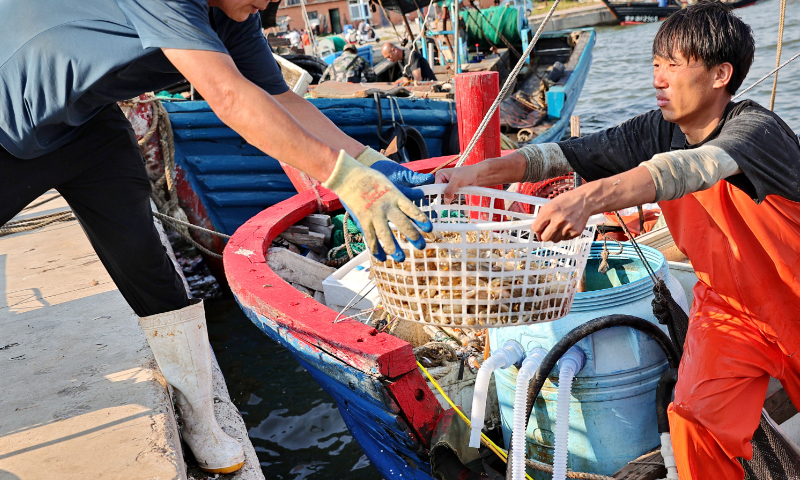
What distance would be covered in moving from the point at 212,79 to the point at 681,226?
5.28 ft

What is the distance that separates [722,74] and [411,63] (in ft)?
26.0

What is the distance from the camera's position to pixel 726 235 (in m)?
2.07

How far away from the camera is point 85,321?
11.6 ft

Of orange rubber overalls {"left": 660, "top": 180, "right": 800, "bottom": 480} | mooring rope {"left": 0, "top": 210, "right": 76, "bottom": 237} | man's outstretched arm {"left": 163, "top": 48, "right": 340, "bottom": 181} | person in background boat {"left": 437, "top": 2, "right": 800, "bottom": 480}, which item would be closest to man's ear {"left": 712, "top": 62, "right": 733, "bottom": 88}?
person in background boat {"left": 437, "top": 2, "right": 800, "bottom": 480}

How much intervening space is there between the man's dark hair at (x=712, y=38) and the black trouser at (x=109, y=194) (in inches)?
75.9

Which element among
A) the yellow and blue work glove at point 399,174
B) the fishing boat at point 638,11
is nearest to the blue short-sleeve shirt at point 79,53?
the yellow and blue work glove at point 399,174

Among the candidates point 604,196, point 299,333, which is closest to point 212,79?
point 604,196

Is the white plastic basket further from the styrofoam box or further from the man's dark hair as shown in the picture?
the styrofoam box

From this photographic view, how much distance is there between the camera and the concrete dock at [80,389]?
89.7 inches

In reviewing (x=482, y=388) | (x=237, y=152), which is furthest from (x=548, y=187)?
(x=237, y=152)

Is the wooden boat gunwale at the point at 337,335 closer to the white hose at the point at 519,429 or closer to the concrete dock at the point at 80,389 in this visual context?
the white hose at the point at 519,429

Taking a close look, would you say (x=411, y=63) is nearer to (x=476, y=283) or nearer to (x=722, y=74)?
(x=722, y=74)

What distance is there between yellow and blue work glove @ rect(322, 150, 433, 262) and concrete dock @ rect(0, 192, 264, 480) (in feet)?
3.98

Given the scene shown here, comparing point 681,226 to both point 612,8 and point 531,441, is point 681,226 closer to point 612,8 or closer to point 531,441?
point 531,441
